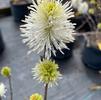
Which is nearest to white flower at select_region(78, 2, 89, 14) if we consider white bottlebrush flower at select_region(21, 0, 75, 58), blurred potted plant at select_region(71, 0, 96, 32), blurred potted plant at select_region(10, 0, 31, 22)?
blurred potted plant at select_region(71, 0, 96, 32)

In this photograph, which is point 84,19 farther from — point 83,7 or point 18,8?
point 18,8

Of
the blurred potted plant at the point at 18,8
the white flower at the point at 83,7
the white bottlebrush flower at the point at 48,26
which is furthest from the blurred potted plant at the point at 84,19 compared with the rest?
the white bottlebrush flower at the point at 48,26

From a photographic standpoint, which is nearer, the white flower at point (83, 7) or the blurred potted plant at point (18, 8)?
the white flower at point (83, 7)

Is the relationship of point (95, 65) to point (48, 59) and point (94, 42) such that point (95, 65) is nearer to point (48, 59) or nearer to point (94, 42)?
point (94, 42)

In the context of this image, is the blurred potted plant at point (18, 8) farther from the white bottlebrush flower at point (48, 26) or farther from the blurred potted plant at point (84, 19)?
the white bottlebrush flower at point (48, 26)

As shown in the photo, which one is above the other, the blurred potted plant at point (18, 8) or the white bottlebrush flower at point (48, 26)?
the blurred potted plant at point (18, 8)

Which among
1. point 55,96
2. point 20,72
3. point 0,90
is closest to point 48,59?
point 0,90

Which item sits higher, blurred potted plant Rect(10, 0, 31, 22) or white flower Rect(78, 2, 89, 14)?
blurred potted plant Rect(10, 0, 31, 22)

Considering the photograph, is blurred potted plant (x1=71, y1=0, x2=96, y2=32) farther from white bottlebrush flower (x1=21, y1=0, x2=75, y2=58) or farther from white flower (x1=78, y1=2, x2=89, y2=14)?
white bottlebrush flower (x1=21, y1=0, x2=75, y2=58)

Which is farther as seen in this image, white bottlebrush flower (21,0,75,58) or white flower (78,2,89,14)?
white flower (78,2,89,14)
